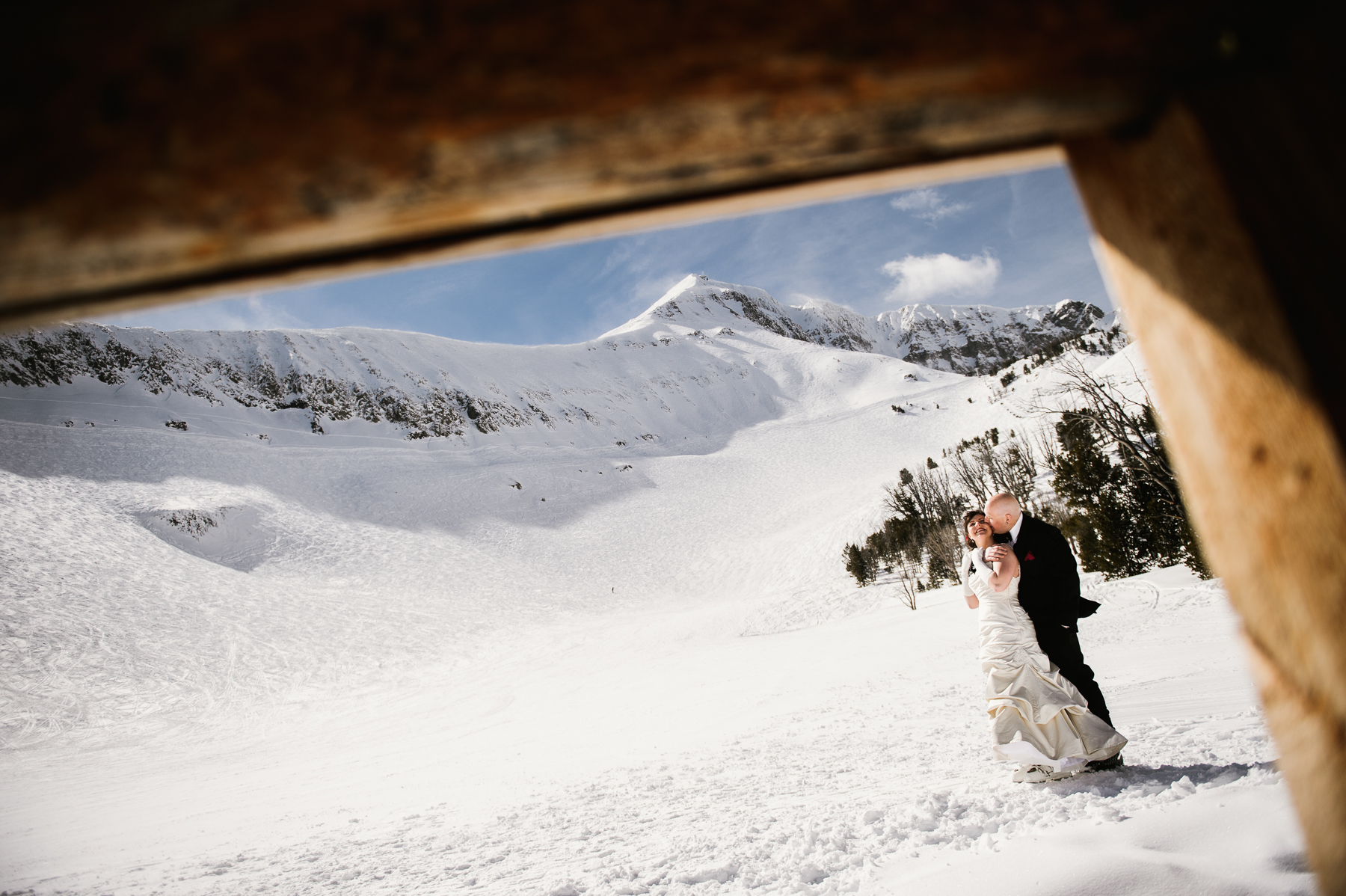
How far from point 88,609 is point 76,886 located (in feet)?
46.1

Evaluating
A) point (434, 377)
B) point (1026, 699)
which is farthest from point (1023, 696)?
point (434, 377)

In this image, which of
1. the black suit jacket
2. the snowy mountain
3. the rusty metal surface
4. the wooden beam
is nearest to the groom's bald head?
the black suit jacket

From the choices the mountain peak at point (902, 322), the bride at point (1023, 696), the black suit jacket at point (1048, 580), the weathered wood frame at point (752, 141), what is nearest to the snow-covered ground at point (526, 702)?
the bride at point (1023, 696)

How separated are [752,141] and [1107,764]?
369cm

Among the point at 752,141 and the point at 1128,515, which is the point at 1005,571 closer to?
the point at 752,141

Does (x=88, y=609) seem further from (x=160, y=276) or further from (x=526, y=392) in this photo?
(x=526, y=392)

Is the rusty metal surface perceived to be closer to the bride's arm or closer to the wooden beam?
the wooden beam

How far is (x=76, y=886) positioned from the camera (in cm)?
409

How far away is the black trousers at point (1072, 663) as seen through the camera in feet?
10.4

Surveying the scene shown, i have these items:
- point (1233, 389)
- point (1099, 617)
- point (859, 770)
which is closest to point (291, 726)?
point (859, 770)

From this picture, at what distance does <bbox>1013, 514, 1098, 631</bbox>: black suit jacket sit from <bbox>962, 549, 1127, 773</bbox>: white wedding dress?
0.20 feet

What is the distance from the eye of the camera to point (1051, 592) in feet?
10.4

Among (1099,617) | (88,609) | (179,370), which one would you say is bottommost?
(1099,617)

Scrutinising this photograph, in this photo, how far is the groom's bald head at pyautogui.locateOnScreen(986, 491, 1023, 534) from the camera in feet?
10.4
